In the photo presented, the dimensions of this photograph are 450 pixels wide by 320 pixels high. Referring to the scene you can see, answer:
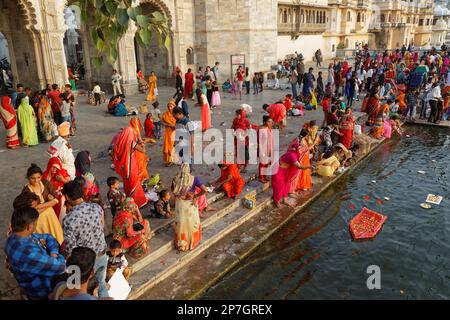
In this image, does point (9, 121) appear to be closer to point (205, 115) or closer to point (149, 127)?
point (149, 127)

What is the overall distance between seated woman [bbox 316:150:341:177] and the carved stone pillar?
11.6 m

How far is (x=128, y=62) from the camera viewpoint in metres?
16.9

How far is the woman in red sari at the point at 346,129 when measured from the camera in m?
9.17

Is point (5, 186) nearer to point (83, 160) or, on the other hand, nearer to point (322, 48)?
point (83, 160)

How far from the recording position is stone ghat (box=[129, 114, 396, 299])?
4.59 m

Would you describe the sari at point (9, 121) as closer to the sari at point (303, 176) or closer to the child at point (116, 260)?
the child at point (116, 260)

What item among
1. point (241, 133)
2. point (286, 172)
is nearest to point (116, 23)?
point (286, 172)

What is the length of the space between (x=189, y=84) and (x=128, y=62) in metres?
3.26

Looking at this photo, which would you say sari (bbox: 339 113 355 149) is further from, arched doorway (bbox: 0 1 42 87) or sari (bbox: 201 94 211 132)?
arched doorway (bbox: 0 1 42 87)

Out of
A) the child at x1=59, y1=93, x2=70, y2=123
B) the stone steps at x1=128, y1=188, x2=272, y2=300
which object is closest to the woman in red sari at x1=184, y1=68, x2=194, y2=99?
the child at x1=59, y1=93, x2=70, y2=123

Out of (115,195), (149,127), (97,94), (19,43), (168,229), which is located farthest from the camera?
(19,43)

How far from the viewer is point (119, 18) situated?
2.38 metres
